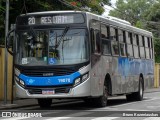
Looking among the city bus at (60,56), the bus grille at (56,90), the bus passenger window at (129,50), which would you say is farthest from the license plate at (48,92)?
the bus passenger window at (129,50)

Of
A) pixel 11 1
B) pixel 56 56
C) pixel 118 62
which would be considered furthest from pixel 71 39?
pixel 11 1

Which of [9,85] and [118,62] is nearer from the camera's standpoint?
[118,62]

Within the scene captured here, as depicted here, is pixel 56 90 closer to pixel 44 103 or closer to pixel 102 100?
pixel 102 100

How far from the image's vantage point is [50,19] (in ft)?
55.7

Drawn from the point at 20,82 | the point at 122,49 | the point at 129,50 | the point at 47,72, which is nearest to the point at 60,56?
the point at 47,72

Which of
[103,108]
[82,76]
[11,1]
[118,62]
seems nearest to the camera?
[82,76]

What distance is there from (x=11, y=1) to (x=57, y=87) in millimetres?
7457

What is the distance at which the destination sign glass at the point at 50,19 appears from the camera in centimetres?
1680

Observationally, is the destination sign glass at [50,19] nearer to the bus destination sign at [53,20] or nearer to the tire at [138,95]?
the bus destination sign at [53,20]

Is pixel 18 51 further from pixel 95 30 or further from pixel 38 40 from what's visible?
pixel 95 30

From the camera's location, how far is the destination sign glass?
1680 cm

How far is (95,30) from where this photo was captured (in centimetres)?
1733

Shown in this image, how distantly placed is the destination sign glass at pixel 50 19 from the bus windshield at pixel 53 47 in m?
0.31

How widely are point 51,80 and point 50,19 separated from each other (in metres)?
2.20
